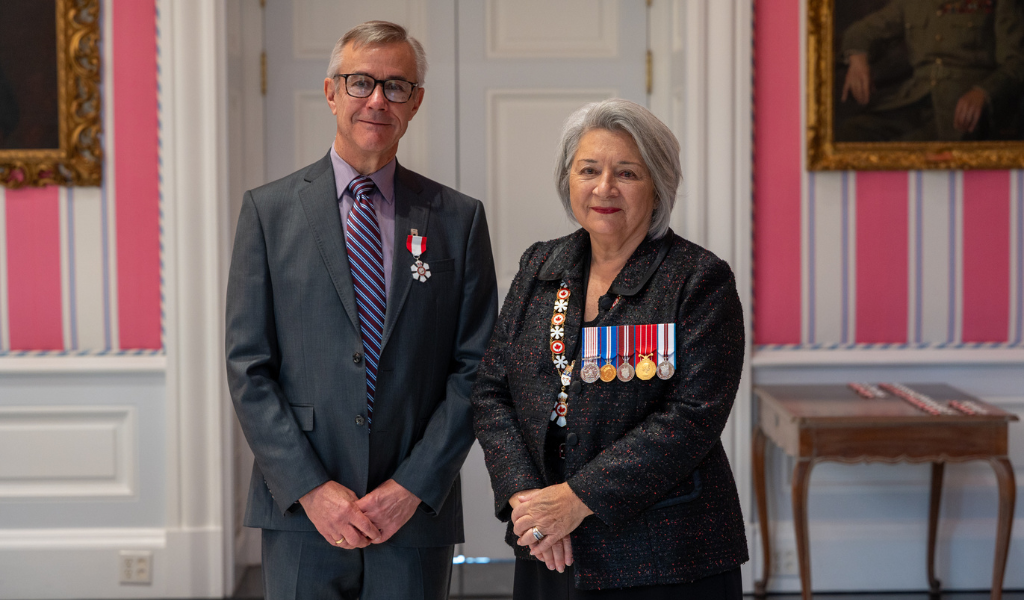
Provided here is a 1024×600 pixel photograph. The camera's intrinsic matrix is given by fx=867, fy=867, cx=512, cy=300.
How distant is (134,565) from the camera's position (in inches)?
122

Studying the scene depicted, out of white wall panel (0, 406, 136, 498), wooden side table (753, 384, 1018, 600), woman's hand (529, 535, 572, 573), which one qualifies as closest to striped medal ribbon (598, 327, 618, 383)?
woman's hand (529, 535, 572, 573)

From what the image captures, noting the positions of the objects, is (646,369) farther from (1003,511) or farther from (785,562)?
(785,562)

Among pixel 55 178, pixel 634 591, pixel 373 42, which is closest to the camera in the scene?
pixel 634 591

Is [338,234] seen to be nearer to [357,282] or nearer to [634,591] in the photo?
[357,282]

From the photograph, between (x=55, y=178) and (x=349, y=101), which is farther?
(x=55, y=178)

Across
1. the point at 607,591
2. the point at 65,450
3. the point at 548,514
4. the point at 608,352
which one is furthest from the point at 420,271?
the point at 65,450

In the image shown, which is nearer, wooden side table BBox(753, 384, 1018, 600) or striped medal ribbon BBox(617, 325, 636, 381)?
striped medal ribbon BBox(617, 325, 636, 381)

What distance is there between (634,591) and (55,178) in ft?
8.38

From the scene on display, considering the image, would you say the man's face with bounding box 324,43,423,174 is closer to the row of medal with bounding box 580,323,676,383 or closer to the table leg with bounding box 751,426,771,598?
the row of medal with bounding box 580,323,676,383

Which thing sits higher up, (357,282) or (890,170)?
(890,170)

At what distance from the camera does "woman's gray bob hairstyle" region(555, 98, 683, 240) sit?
1518 millimetres

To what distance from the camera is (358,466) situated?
1.68m

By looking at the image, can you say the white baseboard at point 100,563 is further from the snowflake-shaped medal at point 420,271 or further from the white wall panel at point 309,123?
the snowflake-shaped medal at point 420,271

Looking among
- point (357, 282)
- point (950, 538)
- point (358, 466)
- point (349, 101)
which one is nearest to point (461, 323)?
point (357, 282)
